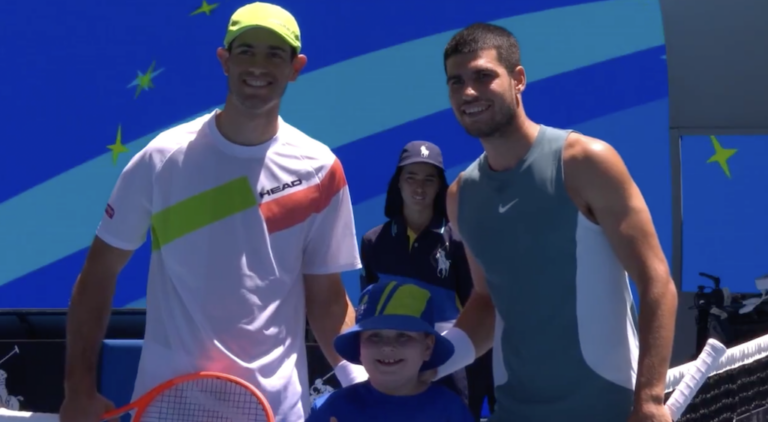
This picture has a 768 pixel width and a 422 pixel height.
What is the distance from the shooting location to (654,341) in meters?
2.23

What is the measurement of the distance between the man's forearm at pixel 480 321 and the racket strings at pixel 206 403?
0.58 metres

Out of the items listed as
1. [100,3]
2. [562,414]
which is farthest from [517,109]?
[100,3]

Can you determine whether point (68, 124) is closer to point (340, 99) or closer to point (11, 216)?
point (11, 216)

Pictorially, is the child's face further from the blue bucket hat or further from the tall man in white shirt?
the tall man in white shirt

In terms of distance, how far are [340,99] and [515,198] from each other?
3.95m

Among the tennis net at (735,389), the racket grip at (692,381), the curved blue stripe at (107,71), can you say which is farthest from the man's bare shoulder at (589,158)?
the curved blue stripe at (107,71)

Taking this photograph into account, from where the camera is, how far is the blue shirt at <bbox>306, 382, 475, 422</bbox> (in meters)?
2.42

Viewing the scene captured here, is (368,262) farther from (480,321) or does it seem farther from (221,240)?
(221,240)

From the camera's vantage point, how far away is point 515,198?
2361 millimetres

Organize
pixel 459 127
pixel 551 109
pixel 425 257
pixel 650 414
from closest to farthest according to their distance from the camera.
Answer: pixel 650 414 → pixel 425 257 → pixel 459 127 → pixel 551 109

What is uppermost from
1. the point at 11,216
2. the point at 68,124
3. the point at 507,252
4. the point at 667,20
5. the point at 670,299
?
the point at 667,20

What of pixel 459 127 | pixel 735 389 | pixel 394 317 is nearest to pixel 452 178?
pixel 459 127

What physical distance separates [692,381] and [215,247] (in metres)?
1.25

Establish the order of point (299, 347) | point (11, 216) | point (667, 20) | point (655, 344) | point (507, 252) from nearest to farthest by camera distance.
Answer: point (655, 344) < point (507, 252) < point (299, 347) < point (11, 216) < point (667, 20)
